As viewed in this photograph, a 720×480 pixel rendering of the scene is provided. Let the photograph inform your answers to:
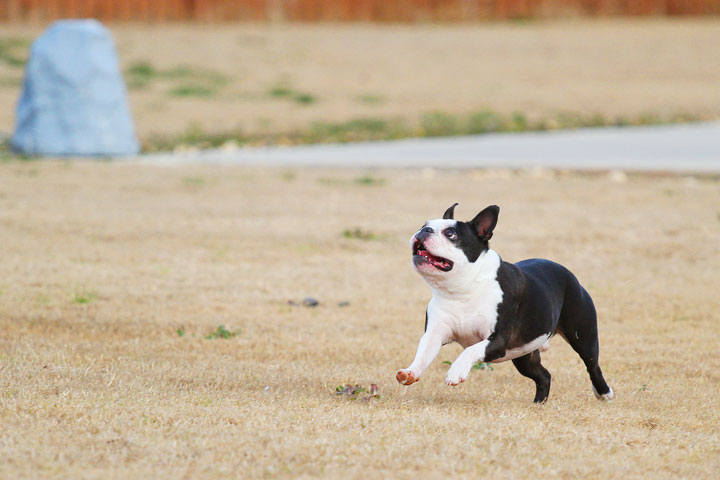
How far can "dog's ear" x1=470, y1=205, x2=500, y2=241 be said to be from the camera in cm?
480

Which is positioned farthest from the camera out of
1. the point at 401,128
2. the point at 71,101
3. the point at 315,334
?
the point at 401,128

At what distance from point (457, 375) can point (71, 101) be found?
47.4 ft

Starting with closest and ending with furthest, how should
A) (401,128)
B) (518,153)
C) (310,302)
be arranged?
(310,302) → (518,153) → (401,128)

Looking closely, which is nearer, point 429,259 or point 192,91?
point 429,259

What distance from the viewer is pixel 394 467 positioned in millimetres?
3941

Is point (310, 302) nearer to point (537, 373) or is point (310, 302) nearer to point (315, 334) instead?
point (315, 334)

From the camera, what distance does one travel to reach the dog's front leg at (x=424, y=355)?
463 cm

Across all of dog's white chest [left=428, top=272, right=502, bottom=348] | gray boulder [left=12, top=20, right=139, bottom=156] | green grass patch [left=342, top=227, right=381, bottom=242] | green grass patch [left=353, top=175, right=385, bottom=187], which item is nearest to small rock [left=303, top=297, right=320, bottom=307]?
green grass patch [left=342, top=227, right=381, bottom=242]

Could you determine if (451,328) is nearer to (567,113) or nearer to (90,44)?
(90,44)

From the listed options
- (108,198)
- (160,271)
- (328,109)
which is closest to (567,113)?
(328,109)

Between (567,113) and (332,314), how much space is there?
57.6 ft

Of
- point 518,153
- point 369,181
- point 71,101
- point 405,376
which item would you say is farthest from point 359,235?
point 71,101

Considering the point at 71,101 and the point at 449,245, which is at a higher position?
the point at 449,245

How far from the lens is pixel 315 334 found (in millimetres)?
6953
